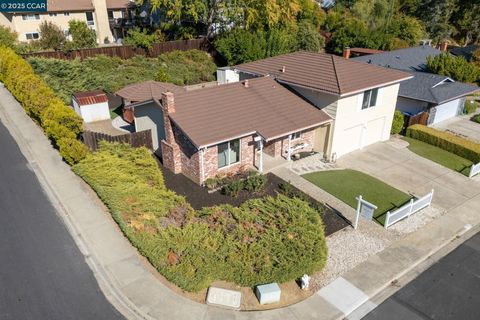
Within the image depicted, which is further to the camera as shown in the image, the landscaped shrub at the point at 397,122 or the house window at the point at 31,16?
the house window at the point at 31,16

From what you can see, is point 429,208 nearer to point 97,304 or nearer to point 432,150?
point 432,150

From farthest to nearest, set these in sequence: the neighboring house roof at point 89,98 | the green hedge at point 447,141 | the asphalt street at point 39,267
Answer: the neighboring house roof at point 89,98, the green hedge at point 447,141, the asphalt street at point 39,267

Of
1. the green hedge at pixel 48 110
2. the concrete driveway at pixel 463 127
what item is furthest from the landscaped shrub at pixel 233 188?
the concrete driveway at pixel 463 127

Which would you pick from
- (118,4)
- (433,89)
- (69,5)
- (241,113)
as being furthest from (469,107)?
(69,5)

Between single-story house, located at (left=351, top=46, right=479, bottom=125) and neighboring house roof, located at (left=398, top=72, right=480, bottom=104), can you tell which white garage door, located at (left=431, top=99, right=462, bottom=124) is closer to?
single-story house, located at (left=351, top=46, right=479, bottom=125)

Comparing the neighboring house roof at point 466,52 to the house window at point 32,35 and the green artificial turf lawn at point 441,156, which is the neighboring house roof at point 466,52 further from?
the house window at point 32,35

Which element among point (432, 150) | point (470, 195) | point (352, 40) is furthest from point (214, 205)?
point (352, 40)

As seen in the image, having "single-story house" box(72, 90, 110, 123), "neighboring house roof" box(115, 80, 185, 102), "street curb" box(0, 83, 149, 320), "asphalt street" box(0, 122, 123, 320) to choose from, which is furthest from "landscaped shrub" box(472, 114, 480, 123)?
"asphalt street" box(0, 122, 123, 320)
